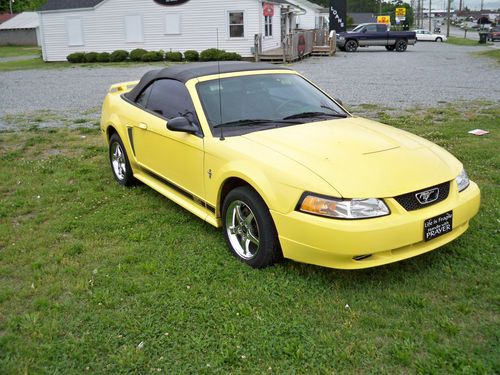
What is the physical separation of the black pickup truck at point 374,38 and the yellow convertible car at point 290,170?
1203 inches

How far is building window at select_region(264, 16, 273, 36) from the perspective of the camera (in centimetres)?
2740

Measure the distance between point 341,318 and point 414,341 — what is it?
1.53ft

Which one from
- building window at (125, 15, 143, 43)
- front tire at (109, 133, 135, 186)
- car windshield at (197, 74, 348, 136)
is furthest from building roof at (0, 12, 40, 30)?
car windshield at (197, 74, 348, 136)

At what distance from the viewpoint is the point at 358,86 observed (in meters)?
15.1

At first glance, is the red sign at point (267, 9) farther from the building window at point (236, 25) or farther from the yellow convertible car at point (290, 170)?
the yellow convertible car at point (290, 170)

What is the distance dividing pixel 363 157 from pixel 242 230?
3.61 ft

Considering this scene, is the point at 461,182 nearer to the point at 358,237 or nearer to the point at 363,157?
the point at 363,157

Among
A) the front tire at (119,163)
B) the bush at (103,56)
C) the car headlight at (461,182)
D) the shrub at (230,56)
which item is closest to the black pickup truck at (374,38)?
the shrub at (230,56)

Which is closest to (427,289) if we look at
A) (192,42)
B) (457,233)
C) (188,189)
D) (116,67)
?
(457,233)

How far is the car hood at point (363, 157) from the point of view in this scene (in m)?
3.40

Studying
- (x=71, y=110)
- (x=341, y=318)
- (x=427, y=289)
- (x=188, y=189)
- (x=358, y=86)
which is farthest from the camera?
(x=358, y=86)

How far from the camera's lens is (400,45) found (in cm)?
3344

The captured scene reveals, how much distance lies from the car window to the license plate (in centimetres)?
215

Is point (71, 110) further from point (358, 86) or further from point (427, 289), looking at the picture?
point (427, 289)
